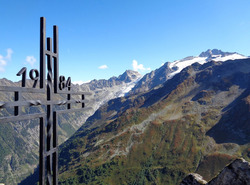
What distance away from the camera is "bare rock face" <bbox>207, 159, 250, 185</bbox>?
752 cm

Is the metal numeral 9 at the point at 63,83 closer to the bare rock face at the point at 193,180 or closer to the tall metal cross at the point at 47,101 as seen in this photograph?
the tall metal cross at the point at 47,101

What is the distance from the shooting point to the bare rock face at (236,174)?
24.7 feet

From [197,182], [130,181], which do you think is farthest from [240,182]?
[130,181]

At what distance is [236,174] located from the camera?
25.4 feet

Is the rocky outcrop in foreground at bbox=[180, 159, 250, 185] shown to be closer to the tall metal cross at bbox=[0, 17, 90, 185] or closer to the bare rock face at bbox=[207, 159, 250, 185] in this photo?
the bare rock face at bbox=[207, 159, 250, 185]

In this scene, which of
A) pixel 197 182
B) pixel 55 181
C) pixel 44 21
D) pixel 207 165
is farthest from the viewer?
pixel 207 165

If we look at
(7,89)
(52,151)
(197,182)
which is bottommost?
(197,182)

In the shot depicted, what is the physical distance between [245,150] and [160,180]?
289 feet

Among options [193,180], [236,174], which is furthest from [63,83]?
[236,174]

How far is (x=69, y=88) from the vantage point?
10.8 metres

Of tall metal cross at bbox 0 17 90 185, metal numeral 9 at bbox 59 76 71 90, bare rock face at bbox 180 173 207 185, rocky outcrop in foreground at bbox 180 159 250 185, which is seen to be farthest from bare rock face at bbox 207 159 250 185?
metal numeral 9 at bbox 59 76 71 90

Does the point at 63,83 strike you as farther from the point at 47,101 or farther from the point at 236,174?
the point at 236,174

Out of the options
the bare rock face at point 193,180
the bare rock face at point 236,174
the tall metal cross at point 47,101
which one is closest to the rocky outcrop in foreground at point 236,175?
the bare rock face at point 236,174

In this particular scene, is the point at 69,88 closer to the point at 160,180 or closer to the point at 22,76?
the point at 22,76
